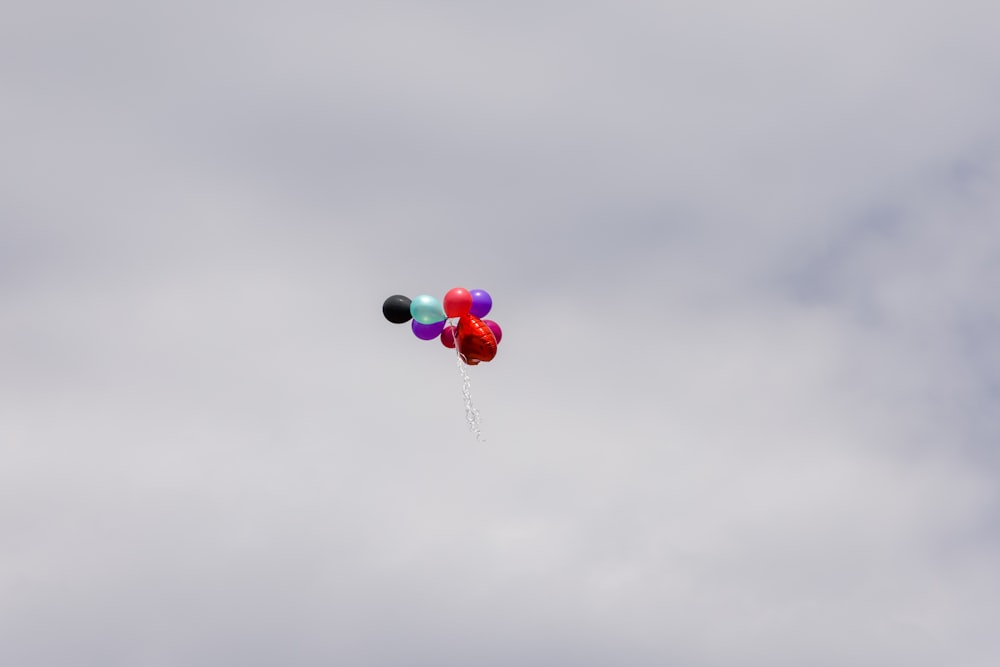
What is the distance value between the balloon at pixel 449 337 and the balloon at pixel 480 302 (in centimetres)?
102

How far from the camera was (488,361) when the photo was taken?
43844 mm

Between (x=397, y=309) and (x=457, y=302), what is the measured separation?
225 cm

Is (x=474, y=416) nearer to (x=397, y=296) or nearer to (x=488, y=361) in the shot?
(x=488, y=361)

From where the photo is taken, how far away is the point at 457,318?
44.1 meters

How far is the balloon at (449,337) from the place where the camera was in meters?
44.6

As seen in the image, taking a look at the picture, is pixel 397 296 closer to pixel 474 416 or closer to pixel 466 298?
pixel 466 298

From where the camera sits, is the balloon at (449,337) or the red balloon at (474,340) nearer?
the red balloon at (474,340)

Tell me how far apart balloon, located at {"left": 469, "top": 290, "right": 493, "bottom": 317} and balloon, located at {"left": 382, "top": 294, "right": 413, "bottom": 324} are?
2.22 meters

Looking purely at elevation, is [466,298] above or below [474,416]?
above

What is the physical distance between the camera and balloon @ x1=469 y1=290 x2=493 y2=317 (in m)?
44.2

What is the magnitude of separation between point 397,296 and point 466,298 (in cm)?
260

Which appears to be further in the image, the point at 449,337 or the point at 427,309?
the point at 449,337

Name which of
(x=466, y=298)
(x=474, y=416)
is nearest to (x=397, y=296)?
(x=466, y=298)

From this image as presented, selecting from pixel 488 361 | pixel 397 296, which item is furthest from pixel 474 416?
pixel 397 296
